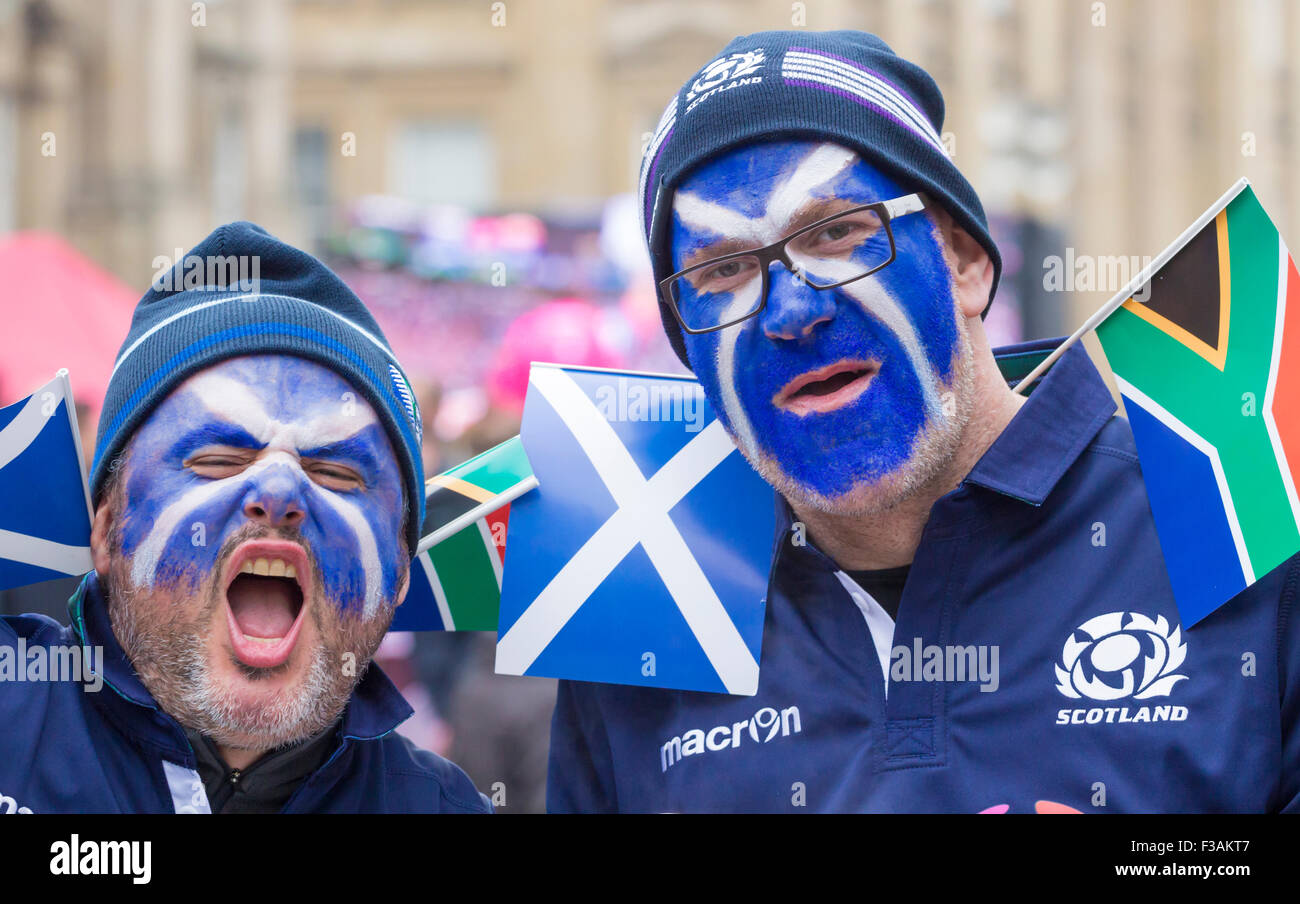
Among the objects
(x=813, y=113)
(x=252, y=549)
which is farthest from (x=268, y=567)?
(x=813, y=113)

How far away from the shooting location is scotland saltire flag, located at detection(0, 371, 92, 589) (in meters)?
2.63

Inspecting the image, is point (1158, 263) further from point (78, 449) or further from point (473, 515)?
point (78, 449)

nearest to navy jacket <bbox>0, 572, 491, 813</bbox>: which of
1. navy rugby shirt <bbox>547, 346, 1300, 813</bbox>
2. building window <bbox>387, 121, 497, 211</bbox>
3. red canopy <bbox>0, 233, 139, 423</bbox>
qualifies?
navy rugby shirt <bbox>547, 346, 1300, 813</bbox>

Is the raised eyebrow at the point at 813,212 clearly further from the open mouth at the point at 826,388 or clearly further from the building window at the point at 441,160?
the building window at the point at 441,160

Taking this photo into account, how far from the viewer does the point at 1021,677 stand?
2.44 metres

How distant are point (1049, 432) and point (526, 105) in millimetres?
11790

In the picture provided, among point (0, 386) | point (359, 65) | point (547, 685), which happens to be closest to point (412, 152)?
point (359, 65)

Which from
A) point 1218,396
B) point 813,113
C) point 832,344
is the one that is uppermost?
point 813,113

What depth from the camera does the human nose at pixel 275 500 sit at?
2396 mm

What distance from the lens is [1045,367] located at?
2.68 m

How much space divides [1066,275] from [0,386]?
275 inches

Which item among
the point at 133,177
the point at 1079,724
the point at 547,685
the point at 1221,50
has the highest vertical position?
the point at 1221,50
